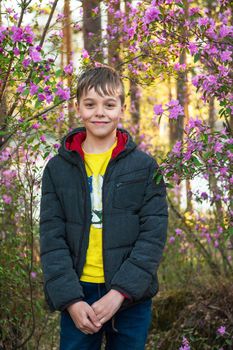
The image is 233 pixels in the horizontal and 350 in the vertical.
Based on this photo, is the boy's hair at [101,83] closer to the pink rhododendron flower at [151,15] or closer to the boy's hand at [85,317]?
the pink rhododendron flower at [151,15]

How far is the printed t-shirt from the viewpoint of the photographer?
8.86 ft

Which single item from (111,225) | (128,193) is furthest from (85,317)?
(128,193)

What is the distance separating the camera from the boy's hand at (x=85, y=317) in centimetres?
258

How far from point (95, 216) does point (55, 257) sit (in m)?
0.23

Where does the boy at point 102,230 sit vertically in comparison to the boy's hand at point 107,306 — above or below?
above

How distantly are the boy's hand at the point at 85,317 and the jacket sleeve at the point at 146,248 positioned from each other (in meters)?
0.13

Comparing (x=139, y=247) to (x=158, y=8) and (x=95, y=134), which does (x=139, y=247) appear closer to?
(x=95, y=134)

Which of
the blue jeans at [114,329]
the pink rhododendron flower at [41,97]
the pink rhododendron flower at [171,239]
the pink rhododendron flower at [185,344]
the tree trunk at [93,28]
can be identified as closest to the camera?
the blue jeans at [114,329]

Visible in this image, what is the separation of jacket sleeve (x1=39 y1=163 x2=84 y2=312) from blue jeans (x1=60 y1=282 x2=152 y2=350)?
9cm

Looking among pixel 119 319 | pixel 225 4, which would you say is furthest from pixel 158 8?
pixel 119 319

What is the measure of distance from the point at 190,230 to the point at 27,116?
2295mm

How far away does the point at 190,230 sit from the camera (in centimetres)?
549

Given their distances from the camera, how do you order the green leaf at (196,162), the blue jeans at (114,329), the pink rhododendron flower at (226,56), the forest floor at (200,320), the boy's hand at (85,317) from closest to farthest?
the boy's hand at (85,317) → the blue jeans at (114,329) → the green leaf at (196,162) → the pink rhododendron flower at (226,56) → the forest floor at (200,320)

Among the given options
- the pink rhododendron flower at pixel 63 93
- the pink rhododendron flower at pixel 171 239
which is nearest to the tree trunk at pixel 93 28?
the pink rhododendron flower at pixel 63 93
